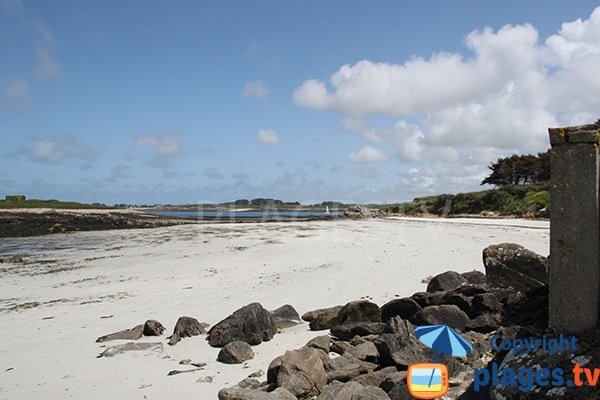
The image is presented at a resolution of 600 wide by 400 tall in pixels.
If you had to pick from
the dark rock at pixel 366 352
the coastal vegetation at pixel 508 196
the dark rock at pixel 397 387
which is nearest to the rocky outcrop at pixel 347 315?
the dark rock at pixel 366 352

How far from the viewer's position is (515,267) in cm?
898

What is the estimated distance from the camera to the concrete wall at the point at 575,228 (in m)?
5.04

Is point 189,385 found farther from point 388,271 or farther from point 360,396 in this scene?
point 388,271

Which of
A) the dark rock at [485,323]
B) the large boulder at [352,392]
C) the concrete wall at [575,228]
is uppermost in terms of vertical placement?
the concrete wall at [575,228]

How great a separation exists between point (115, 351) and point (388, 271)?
9581 mm

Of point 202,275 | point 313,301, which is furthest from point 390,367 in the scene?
point 202,275

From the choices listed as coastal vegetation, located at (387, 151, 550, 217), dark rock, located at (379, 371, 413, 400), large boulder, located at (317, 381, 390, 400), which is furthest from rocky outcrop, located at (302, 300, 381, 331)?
coastal vegetation, located at (387, 151, 550, 217)

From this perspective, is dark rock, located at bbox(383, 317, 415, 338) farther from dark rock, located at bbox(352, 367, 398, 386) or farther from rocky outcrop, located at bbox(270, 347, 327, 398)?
rocky outcrop, located at bbox(270, 347, 327, 398)

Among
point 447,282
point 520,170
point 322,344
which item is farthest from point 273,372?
point 520,170

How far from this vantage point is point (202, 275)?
1647 centimetres

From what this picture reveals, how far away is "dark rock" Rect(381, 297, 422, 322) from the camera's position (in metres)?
8.51

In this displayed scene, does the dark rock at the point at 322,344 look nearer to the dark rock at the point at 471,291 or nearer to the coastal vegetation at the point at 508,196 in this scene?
the dark rock at the point at 471,291

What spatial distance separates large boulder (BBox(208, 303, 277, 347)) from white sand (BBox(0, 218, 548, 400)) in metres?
0.21

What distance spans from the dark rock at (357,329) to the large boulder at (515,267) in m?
2.70
